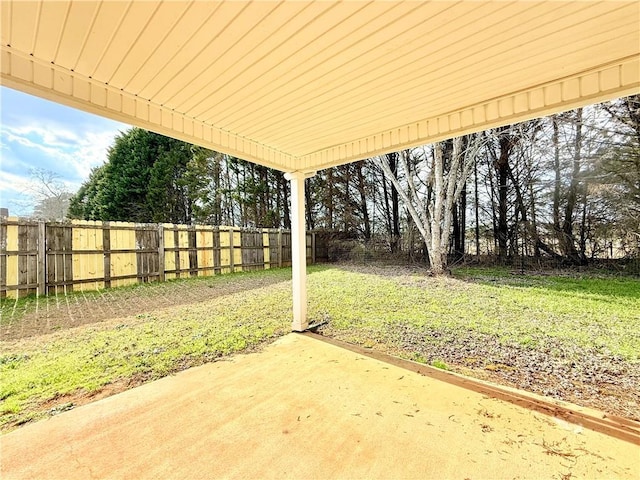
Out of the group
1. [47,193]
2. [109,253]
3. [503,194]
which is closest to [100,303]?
[109,253]

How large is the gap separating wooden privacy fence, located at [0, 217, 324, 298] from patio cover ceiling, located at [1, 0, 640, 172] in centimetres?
446

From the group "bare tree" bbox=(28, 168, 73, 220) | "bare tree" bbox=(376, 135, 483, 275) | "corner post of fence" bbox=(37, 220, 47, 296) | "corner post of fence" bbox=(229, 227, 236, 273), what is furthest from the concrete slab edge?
"bare tree" bbox=(28, 168, 73, 220)

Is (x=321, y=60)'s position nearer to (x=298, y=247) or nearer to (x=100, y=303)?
(x=298, y=247)

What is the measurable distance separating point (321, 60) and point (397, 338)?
278 cm

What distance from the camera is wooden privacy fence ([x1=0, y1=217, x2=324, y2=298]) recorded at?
4.73 m

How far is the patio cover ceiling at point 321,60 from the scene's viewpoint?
133 cm

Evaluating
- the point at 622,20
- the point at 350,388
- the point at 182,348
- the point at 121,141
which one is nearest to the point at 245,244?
the point at 182,348

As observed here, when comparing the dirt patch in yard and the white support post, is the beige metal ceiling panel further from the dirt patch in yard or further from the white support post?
the dirt patch in yard

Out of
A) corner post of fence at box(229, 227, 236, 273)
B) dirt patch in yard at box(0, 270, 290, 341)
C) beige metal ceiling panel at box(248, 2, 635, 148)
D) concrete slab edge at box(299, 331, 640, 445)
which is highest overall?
beige metal ceiling panel at box(248, 2, 635, 148)

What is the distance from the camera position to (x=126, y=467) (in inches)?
56.1

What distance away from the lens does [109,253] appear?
19.3 ft

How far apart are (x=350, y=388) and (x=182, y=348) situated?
177 cm

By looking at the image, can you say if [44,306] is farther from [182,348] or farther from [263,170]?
[263,170]

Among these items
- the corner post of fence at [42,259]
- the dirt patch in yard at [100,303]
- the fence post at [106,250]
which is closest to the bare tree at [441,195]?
the dirt patch in yard at [100,303]
